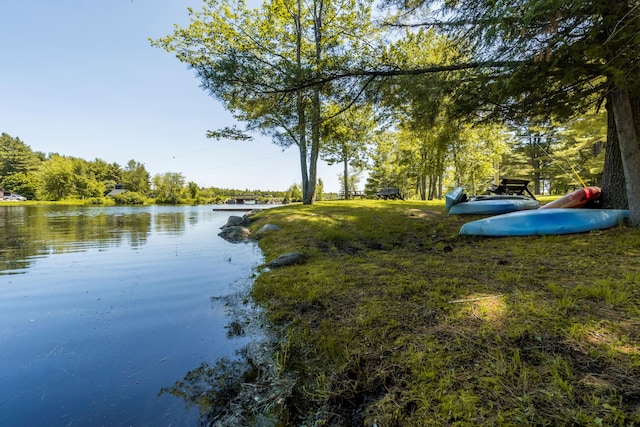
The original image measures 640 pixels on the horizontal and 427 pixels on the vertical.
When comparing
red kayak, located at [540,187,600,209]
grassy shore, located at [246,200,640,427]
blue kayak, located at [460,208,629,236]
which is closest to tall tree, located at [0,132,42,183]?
grassy shore, located at [246,200,640,427]

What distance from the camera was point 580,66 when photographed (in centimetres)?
375

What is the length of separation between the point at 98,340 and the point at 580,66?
260 inches

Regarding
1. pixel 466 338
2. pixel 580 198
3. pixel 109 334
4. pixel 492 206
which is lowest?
pixel 109 334

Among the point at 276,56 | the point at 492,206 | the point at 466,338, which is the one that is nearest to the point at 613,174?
the point at 492,206

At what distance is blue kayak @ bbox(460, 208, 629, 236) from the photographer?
473 cm

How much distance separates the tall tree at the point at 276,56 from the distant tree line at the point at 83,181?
Answer: 3606cm

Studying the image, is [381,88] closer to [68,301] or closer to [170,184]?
[68,301]

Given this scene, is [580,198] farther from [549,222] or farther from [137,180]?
[137,180]

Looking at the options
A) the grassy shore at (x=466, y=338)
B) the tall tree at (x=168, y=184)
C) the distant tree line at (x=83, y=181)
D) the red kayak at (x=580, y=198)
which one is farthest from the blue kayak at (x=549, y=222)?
the tall tree at (x=168, y=184)

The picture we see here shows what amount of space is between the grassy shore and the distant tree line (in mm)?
46553

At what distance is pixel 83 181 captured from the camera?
4394 cm

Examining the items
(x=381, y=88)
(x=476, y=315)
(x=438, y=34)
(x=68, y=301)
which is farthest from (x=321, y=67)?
(x=68, y=301)

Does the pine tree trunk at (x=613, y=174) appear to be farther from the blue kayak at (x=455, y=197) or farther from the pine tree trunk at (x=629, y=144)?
the blue kayak at (x=455, y=197)

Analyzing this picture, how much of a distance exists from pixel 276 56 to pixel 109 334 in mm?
13307
